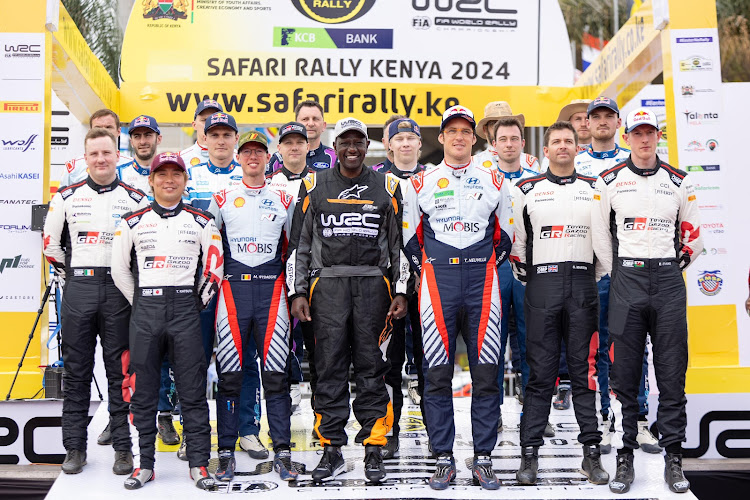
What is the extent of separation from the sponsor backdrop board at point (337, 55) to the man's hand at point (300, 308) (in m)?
3.94

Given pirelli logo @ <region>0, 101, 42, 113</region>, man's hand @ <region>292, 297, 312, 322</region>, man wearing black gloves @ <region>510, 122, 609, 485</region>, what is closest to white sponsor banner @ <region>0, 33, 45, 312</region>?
pirelli logo @ <region>0, 101, 42, 113</region>

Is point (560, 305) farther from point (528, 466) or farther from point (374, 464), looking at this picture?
point (374, 464)

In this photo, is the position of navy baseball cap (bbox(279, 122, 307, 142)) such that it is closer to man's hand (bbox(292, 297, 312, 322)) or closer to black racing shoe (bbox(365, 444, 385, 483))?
man's hand (bbox(292, 297, 312, 322))

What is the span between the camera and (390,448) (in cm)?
536

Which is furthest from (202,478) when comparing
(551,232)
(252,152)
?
(551,232)

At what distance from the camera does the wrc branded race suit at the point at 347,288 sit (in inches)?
191

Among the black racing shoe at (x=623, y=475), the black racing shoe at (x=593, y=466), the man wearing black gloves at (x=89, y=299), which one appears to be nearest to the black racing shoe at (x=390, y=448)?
the black racing shoe at (x=593, y=466)

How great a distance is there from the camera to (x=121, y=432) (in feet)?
16.6

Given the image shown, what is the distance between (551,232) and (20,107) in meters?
4.17

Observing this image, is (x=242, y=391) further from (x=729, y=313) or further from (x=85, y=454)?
(x=729, y=313)

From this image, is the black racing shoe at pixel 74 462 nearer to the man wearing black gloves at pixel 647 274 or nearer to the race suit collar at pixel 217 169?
the race suit collar at pixel 217 169

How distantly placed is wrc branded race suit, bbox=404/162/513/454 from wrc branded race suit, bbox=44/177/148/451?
1933 millimetres

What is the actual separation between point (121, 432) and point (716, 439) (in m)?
4.21

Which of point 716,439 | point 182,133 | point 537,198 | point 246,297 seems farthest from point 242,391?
point 182,133
